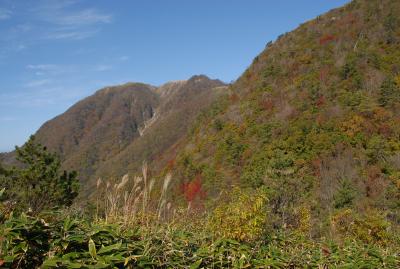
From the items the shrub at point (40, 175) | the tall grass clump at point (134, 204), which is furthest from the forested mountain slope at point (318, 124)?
the shrub at point (40, 175)

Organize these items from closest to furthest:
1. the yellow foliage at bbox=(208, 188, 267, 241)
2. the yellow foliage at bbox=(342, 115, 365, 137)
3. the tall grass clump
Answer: the tall grass clump, the yellow foliage at bbox=(208, 188, 267, 241), the yellow foliage at bbox=(342, 115, 365, 137)

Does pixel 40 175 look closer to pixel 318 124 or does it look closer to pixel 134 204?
pixel 134 204

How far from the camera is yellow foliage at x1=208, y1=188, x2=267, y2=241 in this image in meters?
3.83

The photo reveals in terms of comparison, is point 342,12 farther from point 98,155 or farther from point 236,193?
point 98,155

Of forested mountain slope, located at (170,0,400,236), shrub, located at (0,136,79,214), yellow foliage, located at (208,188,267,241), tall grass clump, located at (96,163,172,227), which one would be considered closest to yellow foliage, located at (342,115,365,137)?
forested mountain slope, located at (170,0,400,236)

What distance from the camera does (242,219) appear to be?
3.94m

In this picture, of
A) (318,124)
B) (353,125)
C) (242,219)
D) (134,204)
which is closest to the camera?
(134,204)

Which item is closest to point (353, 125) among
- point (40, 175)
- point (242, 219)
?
point (40, 175)

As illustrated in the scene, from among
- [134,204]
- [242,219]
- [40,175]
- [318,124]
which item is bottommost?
[318,124]

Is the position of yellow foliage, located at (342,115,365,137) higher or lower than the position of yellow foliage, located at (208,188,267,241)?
lower

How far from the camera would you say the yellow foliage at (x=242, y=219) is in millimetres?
3826

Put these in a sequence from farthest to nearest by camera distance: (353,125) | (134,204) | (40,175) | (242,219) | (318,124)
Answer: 1. (318,124)
2. (353,125)
3. (40,175)
4. (242,219)
5. (134,204)

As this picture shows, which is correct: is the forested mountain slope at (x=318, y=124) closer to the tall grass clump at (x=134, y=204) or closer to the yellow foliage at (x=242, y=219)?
the yellow foliage at (x=242, y=219)

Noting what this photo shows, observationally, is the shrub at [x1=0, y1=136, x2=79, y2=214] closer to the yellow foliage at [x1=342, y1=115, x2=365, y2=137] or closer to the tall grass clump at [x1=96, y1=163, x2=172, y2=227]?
the tall grass clump at [x1=96, y1=163, x2=172, y2=227]
